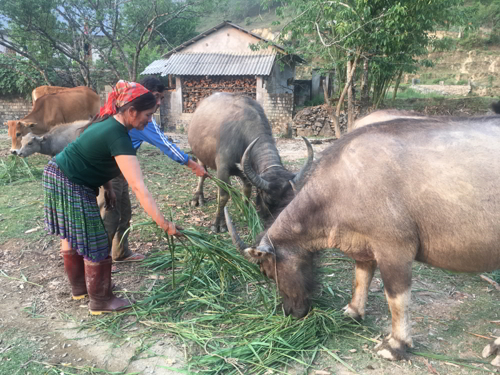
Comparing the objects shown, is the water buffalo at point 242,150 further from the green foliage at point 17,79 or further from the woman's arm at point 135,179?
the green foliage at point 17,79

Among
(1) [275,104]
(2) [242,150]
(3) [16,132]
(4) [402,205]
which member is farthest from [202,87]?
(4) [402,205]

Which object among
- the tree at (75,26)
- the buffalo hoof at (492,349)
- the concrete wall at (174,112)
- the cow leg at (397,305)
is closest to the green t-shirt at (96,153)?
the cow leg at (397,305)

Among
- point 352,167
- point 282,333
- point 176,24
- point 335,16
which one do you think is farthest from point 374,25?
point 176,24

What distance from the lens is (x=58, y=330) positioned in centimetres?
334

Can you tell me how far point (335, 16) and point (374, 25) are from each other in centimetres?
114

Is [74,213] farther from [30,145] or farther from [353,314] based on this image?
[30,145]

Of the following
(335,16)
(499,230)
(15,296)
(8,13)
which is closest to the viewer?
(499,230)

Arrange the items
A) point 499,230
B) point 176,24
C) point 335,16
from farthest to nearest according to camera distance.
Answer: point 176,24
point 335,16
point 499,230

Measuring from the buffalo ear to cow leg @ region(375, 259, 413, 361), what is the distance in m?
0.87

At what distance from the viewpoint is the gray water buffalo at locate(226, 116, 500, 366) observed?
2656mm

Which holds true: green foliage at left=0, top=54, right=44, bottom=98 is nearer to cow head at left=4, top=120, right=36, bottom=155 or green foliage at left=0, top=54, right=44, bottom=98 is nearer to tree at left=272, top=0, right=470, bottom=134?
cow head at left=4, top=120, right=36, bottom=155

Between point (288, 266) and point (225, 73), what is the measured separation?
585 inches

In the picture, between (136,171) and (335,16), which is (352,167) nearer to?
(136,171)

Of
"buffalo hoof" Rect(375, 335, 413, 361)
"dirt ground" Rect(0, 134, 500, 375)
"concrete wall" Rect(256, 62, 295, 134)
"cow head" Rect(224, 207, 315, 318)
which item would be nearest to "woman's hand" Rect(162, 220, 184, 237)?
"cow head" Rect(224, 207, 315, 318)
